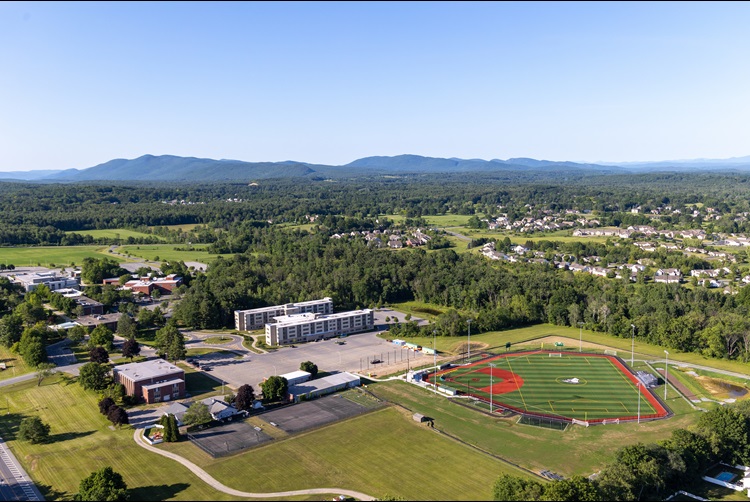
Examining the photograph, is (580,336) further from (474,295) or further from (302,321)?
(302,321)

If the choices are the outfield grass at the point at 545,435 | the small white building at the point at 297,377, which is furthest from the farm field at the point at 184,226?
the outfield grass at the point at 545,435

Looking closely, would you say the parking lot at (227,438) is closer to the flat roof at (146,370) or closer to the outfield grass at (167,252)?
the flat roof at (146,370)

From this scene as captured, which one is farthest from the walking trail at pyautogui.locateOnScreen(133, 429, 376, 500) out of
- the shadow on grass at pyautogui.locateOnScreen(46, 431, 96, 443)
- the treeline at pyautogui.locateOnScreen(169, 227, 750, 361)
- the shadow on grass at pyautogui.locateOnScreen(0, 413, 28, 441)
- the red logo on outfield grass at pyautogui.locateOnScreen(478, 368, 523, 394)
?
the treeline at pyautogui.locateOnScreen(169, 227, 750, 361)

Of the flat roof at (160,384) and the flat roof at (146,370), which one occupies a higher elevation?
the flat roof at (146,370)

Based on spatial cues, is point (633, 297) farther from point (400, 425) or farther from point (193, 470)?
point (193, 470)

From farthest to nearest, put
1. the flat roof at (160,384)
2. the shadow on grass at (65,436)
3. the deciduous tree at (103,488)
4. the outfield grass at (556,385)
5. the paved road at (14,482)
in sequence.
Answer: the flat roof at (160,384)
the outfield grass at (556,385)
the shadow on grass at (65,436)
the paved road at (14,482)
the deciduous tree at (103,488)

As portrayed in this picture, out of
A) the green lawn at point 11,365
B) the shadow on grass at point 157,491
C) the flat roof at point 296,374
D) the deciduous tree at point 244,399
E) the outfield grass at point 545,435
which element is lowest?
the outfield grass at point 545,435

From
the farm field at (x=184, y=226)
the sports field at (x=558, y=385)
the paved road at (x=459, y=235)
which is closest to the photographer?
the sports field at (x=558, y=385)
